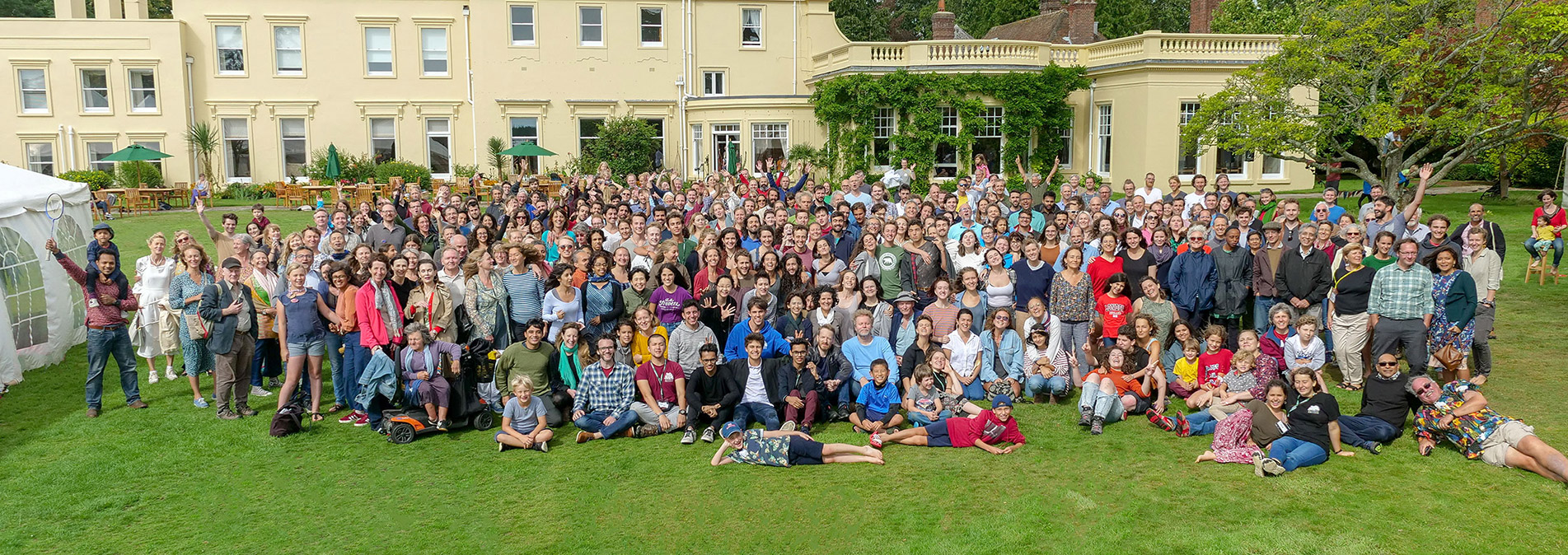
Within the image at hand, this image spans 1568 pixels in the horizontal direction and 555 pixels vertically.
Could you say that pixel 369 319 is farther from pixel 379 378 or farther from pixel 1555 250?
pixel 1555 250

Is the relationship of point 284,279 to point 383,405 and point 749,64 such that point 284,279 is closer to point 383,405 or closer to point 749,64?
point 383,405

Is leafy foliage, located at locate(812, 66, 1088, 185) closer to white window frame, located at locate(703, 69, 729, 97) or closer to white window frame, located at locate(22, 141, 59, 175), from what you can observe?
white window frame, located at locate(703, 69, 729, 97)

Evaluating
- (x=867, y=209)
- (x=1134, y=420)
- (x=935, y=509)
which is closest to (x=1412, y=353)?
(x=1134, y=420)

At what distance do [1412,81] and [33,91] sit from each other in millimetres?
35029

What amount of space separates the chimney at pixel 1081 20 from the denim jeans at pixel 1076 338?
28356 mm

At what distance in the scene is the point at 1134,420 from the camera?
870 cm

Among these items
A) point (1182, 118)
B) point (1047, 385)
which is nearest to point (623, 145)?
point (1182, 118)

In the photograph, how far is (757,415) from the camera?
853cm

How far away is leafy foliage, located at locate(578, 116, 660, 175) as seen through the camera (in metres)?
28.7

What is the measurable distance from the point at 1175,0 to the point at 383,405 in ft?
176

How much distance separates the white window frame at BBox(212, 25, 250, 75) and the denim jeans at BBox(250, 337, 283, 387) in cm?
2317

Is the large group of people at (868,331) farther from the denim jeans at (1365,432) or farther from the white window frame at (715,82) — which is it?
the white window frame at (715,82)

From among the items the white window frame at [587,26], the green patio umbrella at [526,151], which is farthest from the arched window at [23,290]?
the white window frame at [587,26]

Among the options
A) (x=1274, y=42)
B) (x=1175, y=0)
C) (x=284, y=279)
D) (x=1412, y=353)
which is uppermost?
(x=1175, y=0)
